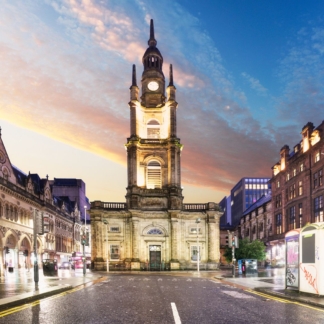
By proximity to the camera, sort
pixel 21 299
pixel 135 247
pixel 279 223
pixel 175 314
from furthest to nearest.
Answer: pixel 279 223 → pixel 135 247 → pixel 21 299 → pixel 175 314

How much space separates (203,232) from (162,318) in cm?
5760

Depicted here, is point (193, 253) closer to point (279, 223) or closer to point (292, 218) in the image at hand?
point (292, 218)

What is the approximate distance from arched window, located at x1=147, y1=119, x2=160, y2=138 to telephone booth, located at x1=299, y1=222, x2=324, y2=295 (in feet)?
180

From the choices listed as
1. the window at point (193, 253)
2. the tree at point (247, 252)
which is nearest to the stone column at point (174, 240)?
the window at point (193, 253)

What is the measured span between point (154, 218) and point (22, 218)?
20.2 m

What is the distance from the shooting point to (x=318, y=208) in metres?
60.7

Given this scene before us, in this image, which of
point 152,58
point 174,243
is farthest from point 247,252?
point 152,58

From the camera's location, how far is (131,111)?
71.8m

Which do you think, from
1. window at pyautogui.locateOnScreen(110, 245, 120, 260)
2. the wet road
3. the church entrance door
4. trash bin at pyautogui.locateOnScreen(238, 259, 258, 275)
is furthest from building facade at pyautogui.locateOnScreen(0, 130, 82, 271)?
the wet road

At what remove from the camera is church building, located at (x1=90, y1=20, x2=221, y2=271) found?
66.9 meters

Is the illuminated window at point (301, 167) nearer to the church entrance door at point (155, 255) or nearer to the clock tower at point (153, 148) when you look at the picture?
the clock tower at point (153, 148)

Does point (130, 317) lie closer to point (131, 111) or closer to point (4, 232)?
point (4, 232)

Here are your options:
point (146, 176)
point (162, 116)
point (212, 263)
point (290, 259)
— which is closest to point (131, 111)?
point (162, 116)

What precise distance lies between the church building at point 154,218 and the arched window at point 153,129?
132 cm
